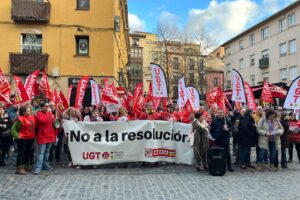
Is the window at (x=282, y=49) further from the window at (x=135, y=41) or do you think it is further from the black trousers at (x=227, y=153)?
the window at (x=135, y=41)

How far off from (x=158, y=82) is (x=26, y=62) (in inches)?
545

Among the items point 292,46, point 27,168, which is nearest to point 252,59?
point 292,46

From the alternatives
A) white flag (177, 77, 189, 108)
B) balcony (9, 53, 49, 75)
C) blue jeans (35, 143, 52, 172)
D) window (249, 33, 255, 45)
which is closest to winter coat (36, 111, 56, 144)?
blue jeans (35, 143, 52, 172)

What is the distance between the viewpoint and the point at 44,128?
993cm

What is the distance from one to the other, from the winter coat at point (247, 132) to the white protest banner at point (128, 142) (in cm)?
148

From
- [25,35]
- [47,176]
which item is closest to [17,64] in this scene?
[25,35]

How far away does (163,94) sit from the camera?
12.5 meters

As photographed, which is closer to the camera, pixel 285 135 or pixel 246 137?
pixel 246 137

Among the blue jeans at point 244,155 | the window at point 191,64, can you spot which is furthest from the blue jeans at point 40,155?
the window at point 191,64

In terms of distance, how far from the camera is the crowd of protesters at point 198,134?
387 inches

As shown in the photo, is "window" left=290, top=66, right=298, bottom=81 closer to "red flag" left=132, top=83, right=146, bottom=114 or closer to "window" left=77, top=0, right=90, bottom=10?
"window" left=77, top=0, right=90, bottom=10

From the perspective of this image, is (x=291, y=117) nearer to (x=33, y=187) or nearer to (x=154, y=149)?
(x=154, y=149)

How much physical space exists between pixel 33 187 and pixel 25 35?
1801 centimetres

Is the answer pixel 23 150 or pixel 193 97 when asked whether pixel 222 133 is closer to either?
pixel 193 97
